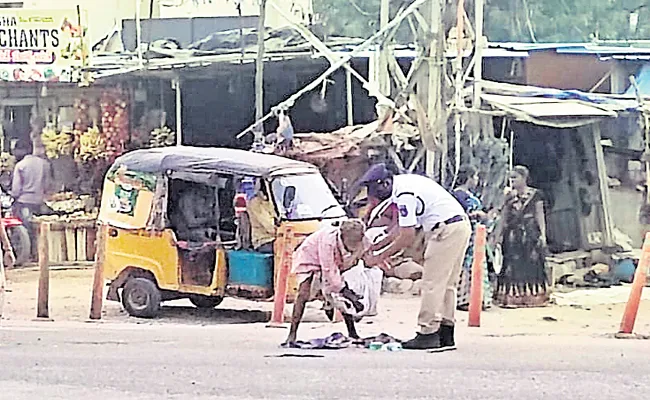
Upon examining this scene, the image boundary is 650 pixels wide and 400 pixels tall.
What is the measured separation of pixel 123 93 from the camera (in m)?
23.2

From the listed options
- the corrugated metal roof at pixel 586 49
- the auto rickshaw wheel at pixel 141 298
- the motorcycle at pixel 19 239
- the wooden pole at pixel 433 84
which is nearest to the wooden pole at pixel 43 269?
the auto rickshaw wheel at pixel 141 298

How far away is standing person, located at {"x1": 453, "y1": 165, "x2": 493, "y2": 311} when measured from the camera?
53.1 ft

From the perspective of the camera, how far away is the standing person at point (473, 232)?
1619cm

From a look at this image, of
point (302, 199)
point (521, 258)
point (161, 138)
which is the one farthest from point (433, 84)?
point (161, 138)

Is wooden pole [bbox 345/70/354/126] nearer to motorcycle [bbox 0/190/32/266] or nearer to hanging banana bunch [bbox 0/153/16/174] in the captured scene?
motorcycle [bbox 0/190/32/266]

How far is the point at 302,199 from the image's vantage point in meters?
15.6

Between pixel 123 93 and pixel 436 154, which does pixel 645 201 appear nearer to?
pixel 436 154

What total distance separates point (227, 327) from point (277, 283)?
26.9 inches

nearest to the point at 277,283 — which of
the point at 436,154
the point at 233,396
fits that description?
the point at 436,154

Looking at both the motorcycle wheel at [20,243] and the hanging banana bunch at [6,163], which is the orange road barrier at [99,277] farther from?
the hanging banana bunch at [6,163]

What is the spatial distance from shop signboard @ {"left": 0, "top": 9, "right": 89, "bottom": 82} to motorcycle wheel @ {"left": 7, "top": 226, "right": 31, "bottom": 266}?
2472mm

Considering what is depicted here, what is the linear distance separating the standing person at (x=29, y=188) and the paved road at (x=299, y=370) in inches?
359

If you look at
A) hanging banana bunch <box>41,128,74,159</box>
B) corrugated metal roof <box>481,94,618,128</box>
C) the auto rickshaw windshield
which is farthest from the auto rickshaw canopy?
hanging banana bunch <box>41,128,74,159</box>

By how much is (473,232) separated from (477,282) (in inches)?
78.0
